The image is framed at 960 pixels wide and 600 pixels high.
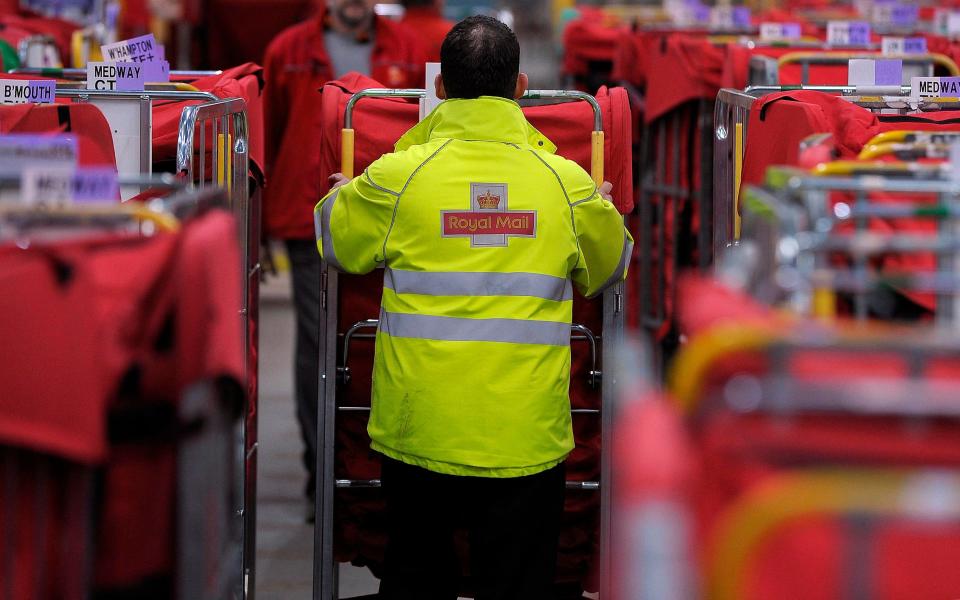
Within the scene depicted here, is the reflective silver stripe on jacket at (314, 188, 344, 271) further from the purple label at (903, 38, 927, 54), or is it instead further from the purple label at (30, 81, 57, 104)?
the purple label at (903, 38, 927, 54)

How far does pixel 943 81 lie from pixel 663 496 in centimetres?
247

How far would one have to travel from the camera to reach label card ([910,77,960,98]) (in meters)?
3.65

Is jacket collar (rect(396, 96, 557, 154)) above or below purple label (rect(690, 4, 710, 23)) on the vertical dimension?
below

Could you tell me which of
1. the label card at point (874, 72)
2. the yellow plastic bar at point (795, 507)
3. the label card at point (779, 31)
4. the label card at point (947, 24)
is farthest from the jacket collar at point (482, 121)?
the label card at point (947, 24)

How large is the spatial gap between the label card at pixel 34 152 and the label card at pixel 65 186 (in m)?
0.07

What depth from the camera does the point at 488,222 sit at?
117 inches

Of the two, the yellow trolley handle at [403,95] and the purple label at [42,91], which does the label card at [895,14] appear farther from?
the purple label at [42,91]

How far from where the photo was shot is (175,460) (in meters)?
1.97

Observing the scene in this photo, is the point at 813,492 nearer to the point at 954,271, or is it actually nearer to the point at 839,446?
the point at 839,446

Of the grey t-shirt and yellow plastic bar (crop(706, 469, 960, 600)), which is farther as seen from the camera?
the grey t-shirt

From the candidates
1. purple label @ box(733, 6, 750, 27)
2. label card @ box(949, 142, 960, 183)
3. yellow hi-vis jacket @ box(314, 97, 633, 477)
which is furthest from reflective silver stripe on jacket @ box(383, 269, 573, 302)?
purple label @ box(733, 6, 750, 27)

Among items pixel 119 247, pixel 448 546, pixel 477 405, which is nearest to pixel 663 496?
pixel 119 247

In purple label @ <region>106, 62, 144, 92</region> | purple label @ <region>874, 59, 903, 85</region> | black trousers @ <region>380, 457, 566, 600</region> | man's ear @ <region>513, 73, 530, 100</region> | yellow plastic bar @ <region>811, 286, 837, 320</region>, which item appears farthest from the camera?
purple label @ <region>874, 59, 903, 85</region>

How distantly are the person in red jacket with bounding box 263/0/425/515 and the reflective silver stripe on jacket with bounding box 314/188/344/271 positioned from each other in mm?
1827
